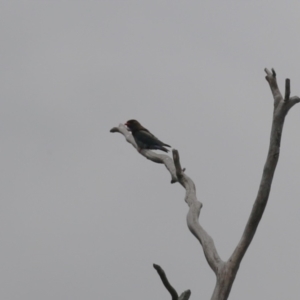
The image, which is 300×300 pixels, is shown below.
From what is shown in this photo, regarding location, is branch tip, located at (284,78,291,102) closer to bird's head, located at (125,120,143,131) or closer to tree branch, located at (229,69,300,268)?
tree branch, located at (229,69,300,268)

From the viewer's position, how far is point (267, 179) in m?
6.35

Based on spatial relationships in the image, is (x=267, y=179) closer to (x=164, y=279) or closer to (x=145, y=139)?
(x=164, y=279)

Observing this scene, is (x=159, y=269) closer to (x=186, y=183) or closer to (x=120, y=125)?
(x=186, y=183)

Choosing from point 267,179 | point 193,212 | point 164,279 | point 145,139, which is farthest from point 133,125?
point 164,279

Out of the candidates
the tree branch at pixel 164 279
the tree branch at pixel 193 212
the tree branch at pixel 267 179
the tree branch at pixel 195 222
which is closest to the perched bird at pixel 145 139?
the tree branch at pixel 193 212

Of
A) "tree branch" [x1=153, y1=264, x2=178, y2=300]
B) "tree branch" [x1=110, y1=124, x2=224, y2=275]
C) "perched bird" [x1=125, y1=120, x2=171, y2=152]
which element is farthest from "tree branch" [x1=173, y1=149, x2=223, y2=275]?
"perched bird" [x1=125, y1=120, x2=171, y2=152]

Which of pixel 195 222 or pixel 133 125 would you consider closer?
pixel 195 222

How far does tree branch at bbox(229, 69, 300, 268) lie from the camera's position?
6.35 metres

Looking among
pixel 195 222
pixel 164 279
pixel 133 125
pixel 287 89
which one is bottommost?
pixel 164 279

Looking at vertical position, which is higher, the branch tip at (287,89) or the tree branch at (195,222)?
the branch tip at (287,89)

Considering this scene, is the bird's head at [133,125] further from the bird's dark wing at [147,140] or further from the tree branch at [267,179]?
the tree branch at [267,179]

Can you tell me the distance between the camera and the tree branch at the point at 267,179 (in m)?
6.35

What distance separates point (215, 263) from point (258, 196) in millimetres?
658

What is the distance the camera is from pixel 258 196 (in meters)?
6.37
